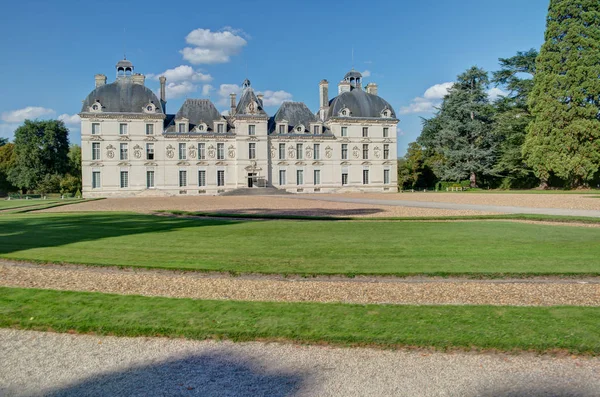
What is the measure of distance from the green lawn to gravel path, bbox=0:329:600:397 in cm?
322

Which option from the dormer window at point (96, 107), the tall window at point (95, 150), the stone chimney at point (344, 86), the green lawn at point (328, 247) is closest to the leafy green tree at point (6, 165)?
the tall window at point (95, 150)

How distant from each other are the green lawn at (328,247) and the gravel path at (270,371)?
10.6 feet

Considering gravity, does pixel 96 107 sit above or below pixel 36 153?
above

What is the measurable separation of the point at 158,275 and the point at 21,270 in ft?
8.46

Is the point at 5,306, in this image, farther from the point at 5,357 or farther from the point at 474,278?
the point at 474,278

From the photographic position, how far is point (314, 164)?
5216 centimetres

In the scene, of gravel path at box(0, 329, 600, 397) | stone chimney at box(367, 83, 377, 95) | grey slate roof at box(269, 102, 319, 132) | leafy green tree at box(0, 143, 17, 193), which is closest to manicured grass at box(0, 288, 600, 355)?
gravel path at box(0, 329, 600, 397)

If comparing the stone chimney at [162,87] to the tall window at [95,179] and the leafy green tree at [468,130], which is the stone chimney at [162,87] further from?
the leafy green tree at [468,130]

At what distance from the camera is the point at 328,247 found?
9.33 m

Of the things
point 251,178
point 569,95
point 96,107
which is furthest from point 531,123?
point 96,107

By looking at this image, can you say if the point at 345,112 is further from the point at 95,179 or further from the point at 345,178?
the point at 95,179

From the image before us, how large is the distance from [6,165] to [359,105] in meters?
47.4

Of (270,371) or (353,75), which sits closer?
(270,371)

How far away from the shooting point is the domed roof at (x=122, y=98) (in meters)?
46.9
